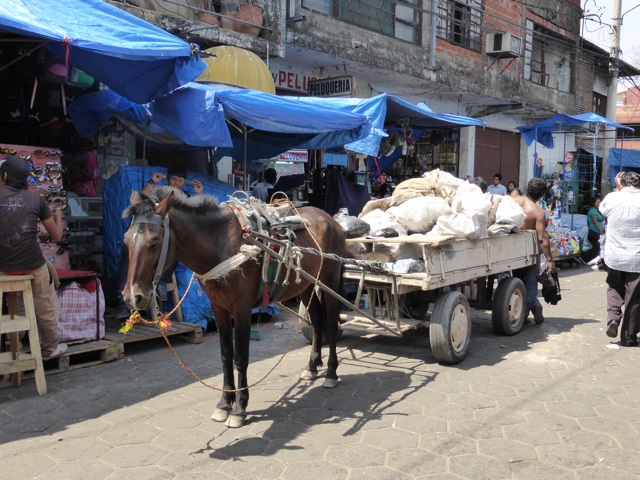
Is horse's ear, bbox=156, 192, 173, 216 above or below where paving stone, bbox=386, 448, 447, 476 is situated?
above

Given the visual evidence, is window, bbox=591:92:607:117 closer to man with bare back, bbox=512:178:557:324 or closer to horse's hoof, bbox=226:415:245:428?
man with bare back, bbox=512:178:557:324

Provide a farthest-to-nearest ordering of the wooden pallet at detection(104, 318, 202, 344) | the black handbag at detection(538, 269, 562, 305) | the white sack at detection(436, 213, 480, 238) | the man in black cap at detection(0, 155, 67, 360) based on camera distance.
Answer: the black handbag at detection(538, 269, 562, 305) → the wooden pallet at detection(104, 318, 202, 344) → the white sack at detection(436, 213, 480, 238) → the man in black cap at detection(0, 155, 67, 360)

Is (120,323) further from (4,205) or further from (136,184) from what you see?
(4,205)

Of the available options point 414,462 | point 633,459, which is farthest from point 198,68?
point 633,459

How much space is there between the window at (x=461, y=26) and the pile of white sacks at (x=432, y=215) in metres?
9.26

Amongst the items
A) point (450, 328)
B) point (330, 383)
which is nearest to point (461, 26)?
point (450, 328)

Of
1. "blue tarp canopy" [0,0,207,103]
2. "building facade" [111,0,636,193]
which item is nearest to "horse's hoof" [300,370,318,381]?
"blue tarp canopy" [0,0,207,103]

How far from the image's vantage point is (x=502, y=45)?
1564 cm

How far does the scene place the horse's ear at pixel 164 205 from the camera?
3600mm

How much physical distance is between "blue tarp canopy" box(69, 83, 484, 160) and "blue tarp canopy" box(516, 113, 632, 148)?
6.93m

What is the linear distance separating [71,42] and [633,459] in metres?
5.08

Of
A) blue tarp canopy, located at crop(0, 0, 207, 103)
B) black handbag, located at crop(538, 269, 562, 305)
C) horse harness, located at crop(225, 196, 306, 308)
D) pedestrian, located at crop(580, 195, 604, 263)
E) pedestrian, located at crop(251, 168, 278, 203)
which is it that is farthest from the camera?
pedestrian, located at crop(580, 195, 604, 263)

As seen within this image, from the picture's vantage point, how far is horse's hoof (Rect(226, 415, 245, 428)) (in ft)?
13.8

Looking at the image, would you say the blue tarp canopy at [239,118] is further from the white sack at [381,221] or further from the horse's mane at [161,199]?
the horse's mane at [161,199]
